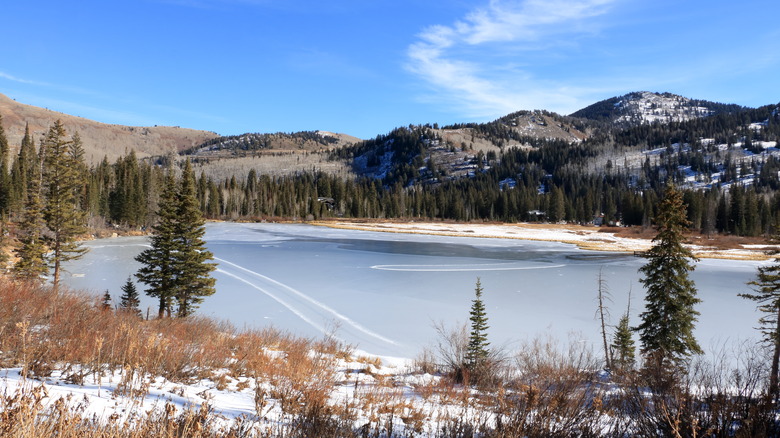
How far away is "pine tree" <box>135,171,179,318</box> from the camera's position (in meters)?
17.5

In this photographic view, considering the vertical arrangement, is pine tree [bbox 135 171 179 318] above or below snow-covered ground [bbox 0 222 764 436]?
above

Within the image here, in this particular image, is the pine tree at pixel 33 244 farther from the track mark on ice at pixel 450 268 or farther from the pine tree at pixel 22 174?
the pine tree at pixel 22 174

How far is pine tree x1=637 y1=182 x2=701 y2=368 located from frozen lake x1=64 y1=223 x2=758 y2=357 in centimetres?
164

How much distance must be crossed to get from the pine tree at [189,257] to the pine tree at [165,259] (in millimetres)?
245

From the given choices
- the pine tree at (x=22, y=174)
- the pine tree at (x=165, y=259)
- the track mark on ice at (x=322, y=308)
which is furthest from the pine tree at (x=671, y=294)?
the pine tree at (x=22, y=174)

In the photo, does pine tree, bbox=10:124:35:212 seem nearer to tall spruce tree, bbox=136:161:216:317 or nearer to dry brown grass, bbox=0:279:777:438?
tall spruce tree, bbox=136:161:216:317

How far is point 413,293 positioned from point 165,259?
11870mm

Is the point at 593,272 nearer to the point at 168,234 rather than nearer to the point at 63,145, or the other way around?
the point at 168,234

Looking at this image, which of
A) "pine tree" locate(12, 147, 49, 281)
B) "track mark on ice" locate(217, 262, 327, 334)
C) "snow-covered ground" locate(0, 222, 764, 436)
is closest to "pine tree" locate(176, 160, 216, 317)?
"snow-covered ground" locate(0, 222, 764, 436)

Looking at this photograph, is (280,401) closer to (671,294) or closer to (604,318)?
(671,294)

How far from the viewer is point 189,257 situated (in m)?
17.9

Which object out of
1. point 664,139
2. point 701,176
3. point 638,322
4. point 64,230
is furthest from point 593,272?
point 664,139

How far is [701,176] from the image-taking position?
148250 millimetres

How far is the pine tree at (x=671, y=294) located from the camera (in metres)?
14.2
